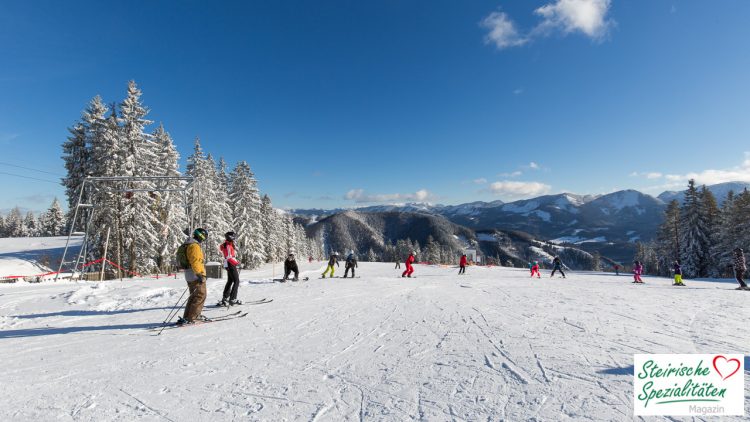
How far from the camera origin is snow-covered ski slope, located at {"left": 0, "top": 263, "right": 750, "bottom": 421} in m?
3.73

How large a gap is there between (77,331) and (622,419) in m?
10.3

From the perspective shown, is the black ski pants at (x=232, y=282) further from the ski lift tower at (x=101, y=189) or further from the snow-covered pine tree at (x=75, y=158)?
the snow-covered pine tree at (x=75, y=158)

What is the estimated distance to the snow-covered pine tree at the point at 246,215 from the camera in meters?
41.2

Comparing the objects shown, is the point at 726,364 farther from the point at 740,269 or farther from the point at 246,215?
the point at 246,215

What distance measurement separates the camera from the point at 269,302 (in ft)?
36.2

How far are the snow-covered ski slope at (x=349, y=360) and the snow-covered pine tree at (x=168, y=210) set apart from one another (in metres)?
23.2

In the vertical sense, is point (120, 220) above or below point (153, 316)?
above

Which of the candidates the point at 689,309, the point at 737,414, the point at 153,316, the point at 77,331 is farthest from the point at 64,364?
the point at 689,309

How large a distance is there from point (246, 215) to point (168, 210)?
10.6 m

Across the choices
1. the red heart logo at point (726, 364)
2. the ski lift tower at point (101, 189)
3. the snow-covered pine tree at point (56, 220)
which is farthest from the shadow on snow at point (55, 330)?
the snow-covered pine tree at point (56, 220)

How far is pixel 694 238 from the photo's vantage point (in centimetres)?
3619

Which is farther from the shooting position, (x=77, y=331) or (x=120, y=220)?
(x=120, y=220)

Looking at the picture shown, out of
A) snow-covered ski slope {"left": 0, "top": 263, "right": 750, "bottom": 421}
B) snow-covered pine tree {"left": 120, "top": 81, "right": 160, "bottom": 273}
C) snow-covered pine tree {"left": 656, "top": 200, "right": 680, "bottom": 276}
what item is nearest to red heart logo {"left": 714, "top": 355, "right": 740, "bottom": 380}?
snow-covered ski slope {"left": 0, "top": 263, "right": 750, "bottom": 421}

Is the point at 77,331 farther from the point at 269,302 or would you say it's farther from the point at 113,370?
the point at 269,302
